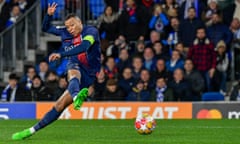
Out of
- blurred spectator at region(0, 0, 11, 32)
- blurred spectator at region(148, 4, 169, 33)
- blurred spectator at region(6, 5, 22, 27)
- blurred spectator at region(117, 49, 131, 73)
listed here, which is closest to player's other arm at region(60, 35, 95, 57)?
blurred spectator at region(117, 49, 131, 73)

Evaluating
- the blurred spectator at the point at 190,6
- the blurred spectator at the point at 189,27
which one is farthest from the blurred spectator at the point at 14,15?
the blurred spectator at the point at 189,27

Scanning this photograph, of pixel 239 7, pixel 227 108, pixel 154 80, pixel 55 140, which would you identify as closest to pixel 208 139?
pixel 55 140

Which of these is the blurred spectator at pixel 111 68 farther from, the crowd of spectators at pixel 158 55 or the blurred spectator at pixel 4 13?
the blurred spectator at pixel 4 13

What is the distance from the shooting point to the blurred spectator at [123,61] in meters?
22.6

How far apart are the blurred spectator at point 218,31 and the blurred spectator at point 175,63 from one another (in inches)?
43.4

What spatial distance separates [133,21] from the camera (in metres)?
23.3

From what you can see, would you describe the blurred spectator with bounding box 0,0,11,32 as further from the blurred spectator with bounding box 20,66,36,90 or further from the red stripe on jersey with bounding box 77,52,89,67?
the red stripe on jersey with bounding box 77,52,89,67

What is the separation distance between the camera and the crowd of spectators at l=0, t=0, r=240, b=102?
70.9 ft

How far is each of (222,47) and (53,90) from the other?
429 cm

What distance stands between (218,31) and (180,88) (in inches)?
83.6

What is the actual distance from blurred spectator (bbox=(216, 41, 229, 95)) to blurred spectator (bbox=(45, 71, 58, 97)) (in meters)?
4.06

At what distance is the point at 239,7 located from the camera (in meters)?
24.5

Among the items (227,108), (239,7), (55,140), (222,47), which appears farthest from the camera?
(239,7)

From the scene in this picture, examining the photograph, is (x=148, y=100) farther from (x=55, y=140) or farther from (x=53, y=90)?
(x=55, y=140)
